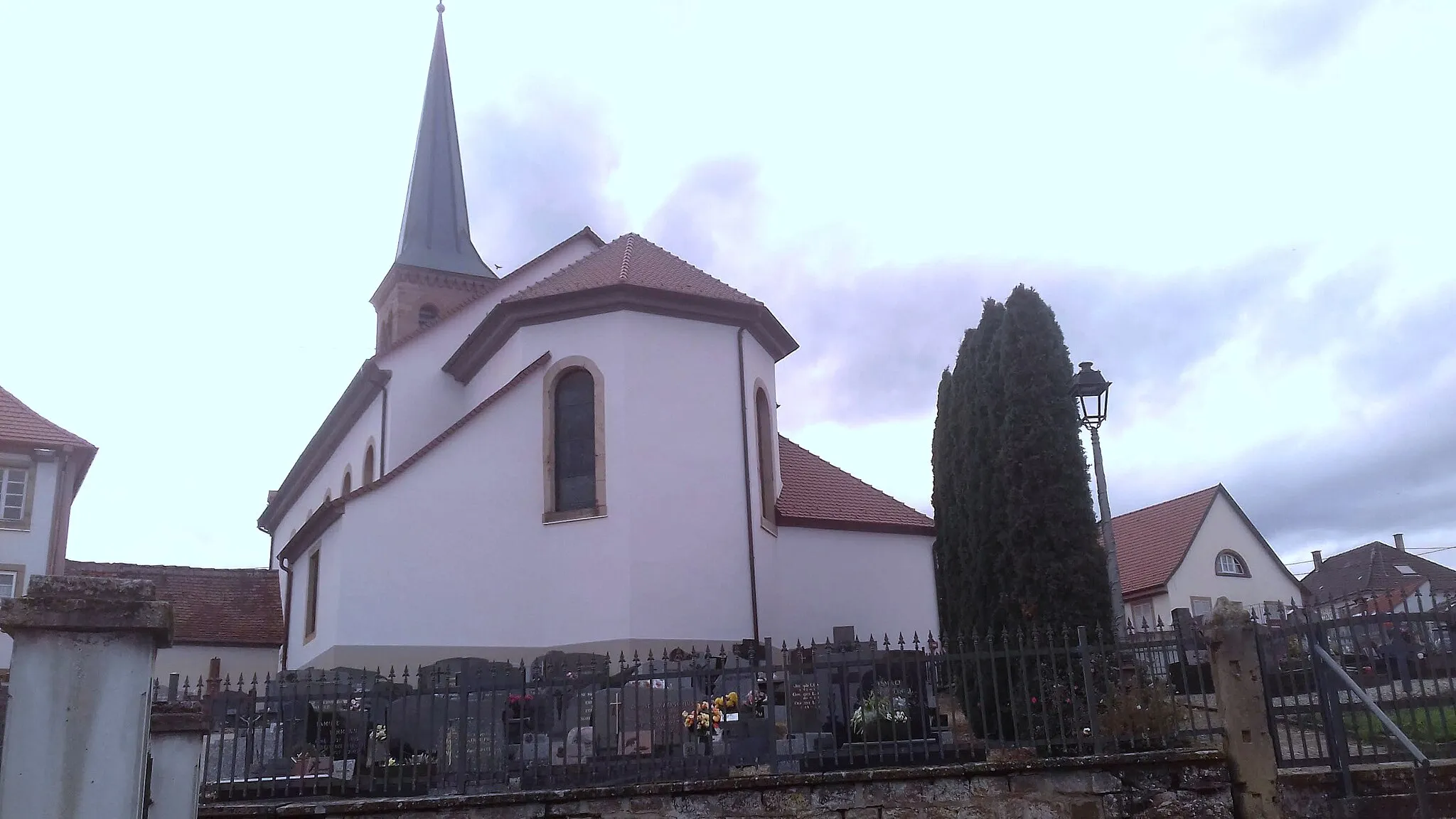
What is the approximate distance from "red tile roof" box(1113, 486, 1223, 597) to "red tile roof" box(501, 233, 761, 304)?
60.5ft

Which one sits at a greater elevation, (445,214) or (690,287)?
(445,214)

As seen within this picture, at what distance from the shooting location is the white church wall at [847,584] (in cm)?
2016

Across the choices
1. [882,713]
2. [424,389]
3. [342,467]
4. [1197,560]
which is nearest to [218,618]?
[342,467]

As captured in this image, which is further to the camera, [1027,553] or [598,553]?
[598,553]

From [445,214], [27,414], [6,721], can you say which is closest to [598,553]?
[6,721]

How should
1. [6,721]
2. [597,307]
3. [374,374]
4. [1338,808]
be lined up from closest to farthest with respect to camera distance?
[6,721], [1338,808], [597,307], [374,374]

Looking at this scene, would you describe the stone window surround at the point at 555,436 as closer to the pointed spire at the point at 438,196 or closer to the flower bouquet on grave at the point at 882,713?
the flower bouquet on grave at the point at 882,713

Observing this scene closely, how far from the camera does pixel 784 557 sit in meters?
20.6

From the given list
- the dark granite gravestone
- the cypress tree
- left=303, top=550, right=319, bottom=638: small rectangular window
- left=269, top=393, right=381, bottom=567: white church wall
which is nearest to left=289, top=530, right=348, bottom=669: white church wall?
left=303, top=550, right=319, bottom=638: small rectangular window

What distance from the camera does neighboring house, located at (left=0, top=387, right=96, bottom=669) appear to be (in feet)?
90.9

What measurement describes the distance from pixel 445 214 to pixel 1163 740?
30.1 m

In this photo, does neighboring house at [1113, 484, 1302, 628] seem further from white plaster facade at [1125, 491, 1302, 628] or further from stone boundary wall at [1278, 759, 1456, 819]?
stone boundary wall at [1278, 759, 1456, 819]

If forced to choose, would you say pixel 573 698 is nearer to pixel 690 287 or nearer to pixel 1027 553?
pixel 1027 553

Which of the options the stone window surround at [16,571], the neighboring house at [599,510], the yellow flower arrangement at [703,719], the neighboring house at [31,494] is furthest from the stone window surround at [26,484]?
the yellow flower arrangement at [703,719]
